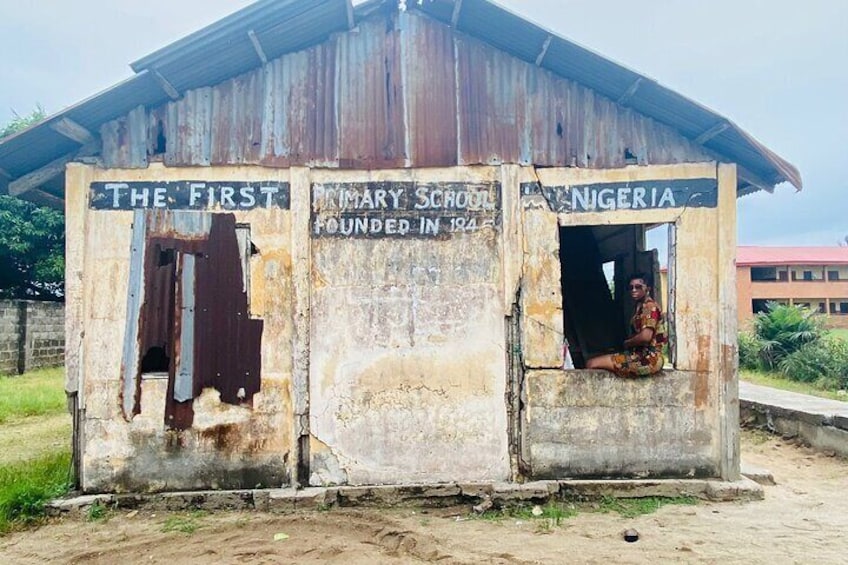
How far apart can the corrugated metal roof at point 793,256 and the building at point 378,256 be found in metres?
32.4

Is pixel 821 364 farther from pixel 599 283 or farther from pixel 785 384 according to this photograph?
pixel 599 283

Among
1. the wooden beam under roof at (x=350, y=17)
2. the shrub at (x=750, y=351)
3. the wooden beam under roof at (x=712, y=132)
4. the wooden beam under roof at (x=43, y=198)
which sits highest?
the wooden beam under roof at (x=350, y=17)

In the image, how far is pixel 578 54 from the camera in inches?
226

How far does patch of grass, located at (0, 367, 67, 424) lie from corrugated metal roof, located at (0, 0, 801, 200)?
270 inches

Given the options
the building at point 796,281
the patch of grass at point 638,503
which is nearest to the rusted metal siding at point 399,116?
the patch of grass at point 638,503

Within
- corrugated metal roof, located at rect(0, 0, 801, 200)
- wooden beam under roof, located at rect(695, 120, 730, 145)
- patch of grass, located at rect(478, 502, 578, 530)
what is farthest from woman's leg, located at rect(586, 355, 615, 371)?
wooden beam under roof, located at rect(695, 120, 730, 145)

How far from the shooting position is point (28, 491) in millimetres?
5578

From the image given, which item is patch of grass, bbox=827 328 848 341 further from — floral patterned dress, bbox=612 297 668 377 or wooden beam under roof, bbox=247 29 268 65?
wooden beam under roof, bbox=247 29 268 65

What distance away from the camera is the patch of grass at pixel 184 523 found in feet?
16.9

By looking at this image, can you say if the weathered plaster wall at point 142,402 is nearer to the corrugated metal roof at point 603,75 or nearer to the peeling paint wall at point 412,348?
the peeling paint wall at point 412,348

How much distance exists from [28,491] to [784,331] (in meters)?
18.3

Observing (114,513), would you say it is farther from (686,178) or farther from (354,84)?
(686,178)

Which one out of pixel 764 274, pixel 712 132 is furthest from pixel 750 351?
pixel 764 274

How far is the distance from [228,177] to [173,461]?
9.22 ft
